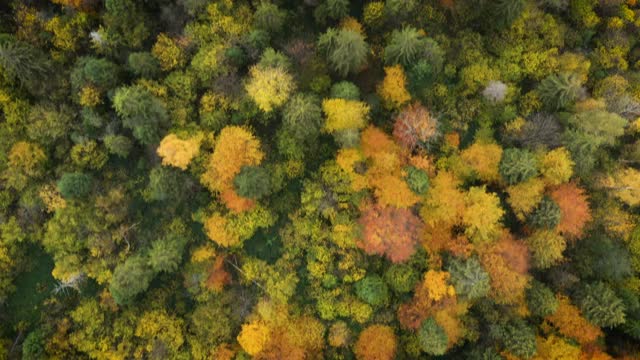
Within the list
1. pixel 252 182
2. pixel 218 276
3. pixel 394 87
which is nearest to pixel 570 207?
pixel 394 87

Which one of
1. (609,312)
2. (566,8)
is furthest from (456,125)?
(609,312)

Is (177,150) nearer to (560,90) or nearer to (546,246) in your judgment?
(546,246)

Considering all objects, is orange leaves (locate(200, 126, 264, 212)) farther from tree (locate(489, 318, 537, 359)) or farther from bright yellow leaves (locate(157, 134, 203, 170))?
tree (locate(489, 318, 537, 359))

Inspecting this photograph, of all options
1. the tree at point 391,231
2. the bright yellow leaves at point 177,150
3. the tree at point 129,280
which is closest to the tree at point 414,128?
the tree at point 391,231

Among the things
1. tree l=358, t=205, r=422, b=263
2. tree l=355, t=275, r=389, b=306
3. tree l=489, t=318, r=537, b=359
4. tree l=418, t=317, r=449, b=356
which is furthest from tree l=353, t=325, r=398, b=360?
tree l=489, t=318, r=537, b=359

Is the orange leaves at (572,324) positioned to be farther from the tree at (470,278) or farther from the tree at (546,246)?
the tree at (470,278)
